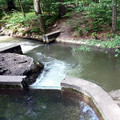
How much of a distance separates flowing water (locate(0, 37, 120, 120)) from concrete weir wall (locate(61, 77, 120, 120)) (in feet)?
1.07

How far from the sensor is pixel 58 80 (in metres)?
4.95

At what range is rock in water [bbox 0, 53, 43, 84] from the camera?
4.84 metres

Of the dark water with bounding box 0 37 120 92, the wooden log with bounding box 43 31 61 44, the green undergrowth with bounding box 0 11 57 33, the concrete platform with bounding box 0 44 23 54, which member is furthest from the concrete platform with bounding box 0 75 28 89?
the green undergrowth with bounding box 0 11 57 33

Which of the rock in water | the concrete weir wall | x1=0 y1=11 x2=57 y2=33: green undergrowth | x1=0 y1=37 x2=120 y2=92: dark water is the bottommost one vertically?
x1=0 y1=37 x2=120 y2=92: dark water

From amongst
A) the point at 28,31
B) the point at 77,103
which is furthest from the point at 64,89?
the point at 28,31

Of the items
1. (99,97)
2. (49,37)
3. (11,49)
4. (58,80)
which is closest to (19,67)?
(58,80)

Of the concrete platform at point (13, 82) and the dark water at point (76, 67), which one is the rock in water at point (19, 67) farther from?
the concrete platform at point (13, 82)

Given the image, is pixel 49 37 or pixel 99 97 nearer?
pixel 99 97

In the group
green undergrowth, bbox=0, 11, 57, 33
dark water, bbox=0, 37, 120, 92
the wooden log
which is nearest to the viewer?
dark water, bbox=0, 37, 120, 92

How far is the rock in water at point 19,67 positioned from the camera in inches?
191

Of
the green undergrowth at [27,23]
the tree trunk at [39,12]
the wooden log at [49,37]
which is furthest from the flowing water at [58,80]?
the green undergrowth at [27,23]

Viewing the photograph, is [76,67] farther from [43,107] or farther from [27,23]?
[27,23]

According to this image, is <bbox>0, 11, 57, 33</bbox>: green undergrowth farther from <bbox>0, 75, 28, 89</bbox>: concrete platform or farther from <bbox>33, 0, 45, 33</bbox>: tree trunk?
<bbox>0, 75, 28, 89</bbox>: concrete platform

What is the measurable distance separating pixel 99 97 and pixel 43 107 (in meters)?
1.36
